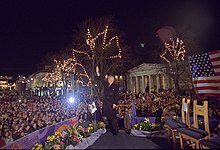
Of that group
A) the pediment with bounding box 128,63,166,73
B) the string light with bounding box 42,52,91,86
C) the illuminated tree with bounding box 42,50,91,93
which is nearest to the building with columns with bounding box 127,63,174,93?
the pediment with bounding box 128,63,166,73

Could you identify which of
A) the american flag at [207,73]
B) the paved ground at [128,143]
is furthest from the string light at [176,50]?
the paved ground at [128,143]

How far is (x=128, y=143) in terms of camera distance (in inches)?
200

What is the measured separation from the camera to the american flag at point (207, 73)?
6.71 metres

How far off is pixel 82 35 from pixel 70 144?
15.9 metres

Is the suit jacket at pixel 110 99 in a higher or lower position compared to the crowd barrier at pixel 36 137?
higher

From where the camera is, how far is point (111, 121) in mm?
5879

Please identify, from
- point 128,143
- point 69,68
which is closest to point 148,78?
point 69,68

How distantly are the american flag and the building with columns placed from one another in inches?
962

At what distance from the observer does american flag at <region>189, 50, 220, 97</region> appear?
6.71 m

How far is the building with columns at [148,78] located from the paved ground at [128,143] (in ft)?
87.9

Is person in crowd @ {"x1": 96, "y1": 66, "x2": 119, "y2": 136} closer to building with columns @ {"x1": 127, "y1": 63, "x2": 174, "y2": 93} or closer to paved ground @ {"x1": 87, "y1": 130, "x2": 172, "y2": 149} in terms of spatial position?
paved ground @ {"x1": 87, "y1": 130, "x2": 172, "y2": 149}

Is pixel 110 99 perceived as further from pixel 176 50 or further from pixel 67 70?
pixel 67 70

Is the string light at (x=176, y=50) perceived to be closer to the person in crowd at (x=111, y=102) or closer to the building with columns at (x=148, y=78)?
the building with columns at (x=148, y=78)

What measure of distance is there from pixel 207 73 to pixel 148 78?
104ft
